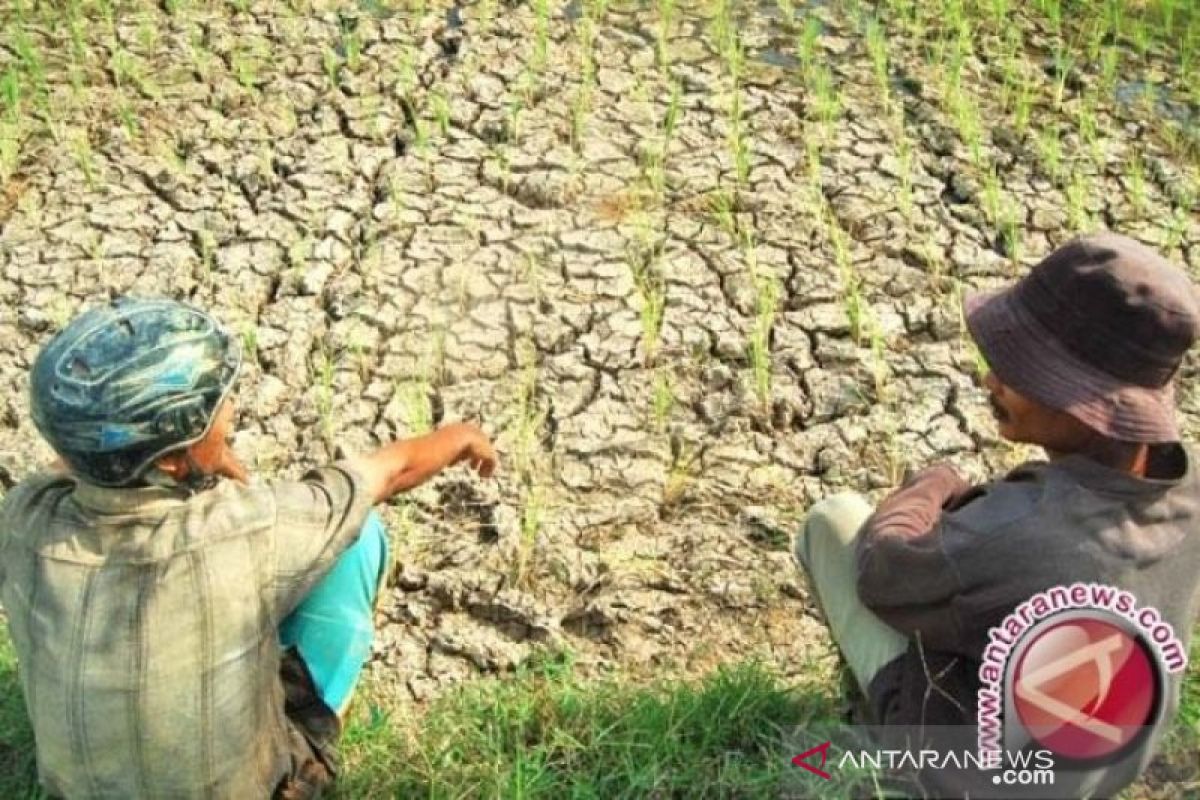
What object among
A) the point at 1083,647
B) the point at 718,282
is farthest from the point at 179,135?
the point at 1083,647

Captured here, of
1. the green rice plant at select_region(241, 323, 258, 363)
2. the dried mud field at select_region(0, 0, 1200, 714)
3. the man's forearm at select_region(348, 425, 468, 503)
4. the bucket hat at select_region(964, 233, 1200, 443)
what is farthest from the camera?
the green rice plant at select_region(241, 323, 258, 363)

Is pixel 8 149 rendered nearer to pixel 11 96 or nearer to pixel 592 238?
pixel 11 96

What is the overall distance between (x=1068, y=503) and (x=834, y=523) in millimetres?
461

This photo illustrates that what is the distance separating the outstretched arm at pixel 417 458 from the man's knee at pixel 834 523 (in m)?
0.51

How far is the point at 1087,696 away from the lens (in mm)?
1962

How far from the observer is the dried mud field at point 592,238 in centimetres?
284

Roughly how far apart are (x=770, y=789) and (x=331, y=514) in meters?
0.75

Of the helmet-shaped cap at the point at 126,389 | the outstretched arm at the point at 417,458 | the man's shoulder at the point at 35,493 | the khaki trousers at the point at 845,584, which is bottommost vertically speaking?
the khaki trousers at the point at 845,584

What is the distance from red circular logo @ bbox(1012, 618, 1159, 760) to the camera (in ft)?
6.34

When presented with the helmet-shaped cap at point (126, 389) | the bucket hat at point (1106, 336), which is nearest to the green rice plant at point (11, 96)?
the helmet-shaped cap at point (126, 389)

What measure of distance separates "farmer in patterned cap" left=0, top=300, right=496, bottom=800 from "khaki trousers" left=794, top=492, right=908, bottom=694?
0.69 metres

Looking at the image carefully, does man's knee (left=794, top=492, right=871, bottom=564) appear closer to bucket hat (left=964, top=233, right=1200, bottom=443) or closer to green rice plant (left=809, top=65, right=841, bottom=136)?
bucket hat (left=964, top=233, right=1200, bottom=443)

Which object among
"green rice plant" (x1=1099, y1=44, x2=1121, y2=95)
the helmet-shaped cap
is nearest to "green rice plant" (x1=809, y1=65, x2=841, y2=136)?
"green rice plant" (x1=1099, y1=44, x2=1121, y2=95)

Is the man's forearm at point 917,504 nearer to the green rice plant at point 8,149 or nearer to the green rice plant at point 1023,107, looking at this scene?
the green rice plant at point 1023,107
